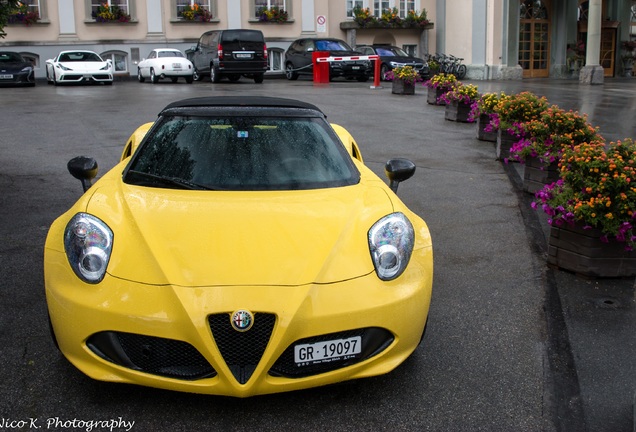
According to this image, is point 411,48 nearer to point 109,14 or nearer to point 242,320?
point 109,14

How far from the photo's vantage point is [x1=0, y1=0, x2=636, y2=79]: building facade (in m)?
34.2

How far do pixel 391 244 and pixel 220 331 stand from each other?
1.05m

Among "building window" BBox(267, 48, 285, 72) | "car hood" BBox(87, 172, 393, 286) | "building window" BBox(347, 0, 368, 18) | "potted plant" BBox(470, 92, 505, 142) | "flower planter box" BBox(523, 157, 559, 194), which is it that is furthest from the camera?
"building window" BBox(347, 0, 368, 18)

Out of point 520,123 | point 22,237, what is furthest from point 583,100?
point 22,237

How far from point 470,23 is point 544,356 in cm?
3285

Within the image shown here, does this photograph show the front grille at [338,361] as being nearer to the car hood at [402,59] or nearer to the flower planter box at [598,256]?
the flower planter box at [598,256]

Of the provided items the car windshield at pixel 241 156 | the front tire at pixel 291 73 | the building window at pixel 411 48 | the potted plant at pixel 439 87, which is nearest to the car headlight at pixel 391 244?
the car windshield at pixel 241 156

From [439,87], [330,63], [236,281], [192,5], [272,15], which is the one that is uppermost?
[192,5]

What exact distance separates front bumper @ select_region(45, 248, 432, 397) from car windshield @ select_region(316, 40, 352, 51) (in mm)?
29287

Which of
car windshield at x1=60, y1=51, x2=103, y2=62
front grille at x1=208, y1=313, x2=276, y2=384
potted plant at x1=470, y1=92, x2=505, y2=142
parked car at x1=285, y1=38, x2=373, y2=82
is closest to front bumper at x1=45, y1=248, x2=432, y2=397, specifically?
front grille at x1=208, y1=313, x2=276, y2=384

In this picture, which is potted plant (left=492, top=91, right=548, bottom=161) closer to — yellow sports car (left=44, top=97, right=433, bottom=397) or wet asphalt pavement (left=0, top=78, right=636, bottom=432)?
wet asphalt pavement (left=0, top=78, right=636, bottom=432)

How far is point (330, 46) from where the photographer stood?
32.2 meters

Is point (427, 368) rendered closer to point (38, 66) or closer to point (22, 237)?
point (22, 237)

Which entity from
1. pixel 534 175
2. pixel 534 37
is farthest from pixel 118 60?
pixel 534 175
